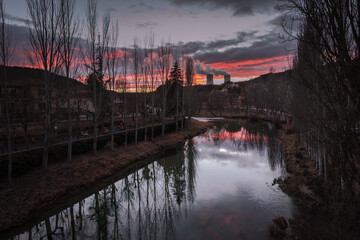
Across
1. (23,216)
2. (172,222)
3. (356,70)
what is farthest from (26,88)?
(356,70)

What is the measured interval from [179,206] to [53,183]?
280 inches

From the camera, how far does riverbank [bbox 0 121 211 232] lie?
9.34 meters

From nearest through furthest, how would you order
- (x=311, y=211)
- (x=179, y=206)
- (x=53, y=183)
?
(x=311, y=211) → (x=179, y=206) → (x=53, y=183)

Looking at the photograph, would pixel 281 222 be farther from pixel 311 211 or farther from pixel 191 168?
pixel 191 168

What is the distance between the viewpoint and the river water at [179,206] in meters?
8.57

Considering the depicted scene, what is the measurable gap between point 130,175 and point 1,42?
10.9 meters

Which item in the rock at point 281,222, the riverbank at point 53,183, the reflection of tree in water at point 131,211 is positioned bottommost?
the reflection of tree in water at point 131,211

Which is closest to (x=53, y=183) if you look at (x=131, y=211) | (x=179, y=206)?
(x=131, y=211)

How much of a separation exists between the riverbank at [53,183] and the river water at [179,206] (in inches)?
33.4

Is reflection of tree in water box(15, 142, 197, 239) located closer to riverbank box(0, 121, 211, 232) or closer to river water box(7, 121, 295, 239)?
river water box(7, 121, 295, 239)

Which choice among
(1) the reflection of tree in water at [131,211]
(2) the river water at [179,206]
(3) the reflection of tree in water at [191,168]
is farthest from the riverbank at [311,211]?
(3) the reflection of tree in water at [191,168]

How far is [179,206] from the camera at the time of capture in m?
10.9

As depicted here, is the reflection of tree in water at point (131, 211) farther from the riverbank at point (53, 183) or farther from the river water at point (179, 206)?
the riverbank at point (53, 183)

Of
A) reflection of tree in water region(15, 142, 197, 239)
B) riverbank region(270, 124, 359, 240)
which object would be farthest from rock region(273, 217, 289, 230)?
reflection of tree in water region(15, 142, 197, 239)
